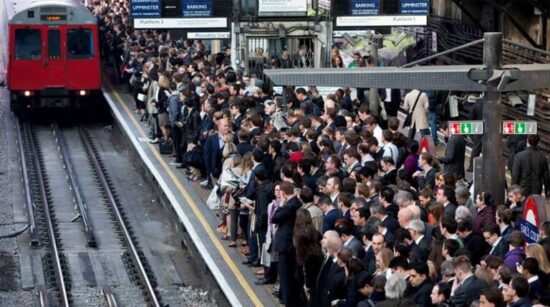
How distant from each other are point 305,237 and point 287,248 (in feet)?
4.49

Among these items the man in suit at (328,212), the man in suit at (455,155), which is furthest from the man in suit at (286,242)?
the man in suit at (455,155)

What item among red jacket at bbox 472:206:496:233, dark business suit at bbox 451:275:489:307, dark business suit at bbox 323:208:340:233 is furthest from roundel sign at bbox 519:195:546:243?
dark business suit at bbox 323:208:340:233

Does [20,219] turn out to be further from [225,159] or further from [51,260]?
[225,159]

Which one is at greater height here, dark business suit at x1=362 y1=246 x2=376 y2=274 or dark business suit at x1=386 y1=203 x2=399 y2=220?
dark business suit at x1=386 y1=203 x2=399 y2=220

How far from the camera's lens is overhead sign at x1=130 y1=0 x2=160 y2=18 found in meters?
31.4

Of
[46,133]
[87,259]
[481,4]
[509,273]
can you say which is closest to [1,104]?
[46,133]

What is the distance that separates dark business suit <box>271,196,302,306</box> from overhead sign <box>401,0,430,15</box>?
47.9ft

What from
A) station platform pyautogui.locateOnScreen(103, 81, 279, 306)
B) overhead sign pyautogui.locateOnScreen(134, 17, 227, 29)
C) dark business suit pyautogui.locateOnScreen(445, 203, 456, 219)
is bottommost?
station platform pyautogui.locateOnScreen(103, 81, 279, 306)

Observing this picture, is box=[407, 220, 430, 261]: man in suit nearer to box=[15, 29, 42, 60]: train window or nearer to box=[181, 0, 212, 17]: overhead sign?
box=[181, 0, 212, 17]: overhead sign

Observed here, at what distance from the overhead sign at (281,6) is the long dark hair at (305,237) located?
1549 centimetres

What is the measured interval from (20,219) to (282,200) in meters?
10.4

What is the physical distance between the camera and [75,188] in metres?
29.7

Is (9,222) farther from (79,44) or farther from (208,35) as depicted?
(79,44)

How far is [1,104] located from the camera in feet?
138
